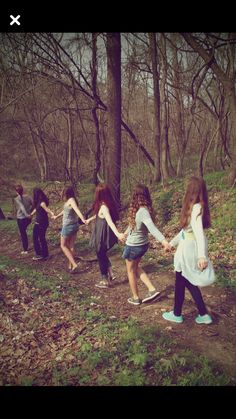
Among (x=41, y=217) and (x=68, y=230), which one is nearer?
(x=68, y=230)

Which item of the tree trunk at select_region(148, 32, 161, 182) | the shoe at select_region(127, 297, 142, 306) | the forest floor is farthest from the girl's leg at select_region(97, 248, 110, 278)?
the tree trunk at select_region(148, 32, 161, 182)

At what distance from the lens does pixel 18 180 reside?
24.7 m

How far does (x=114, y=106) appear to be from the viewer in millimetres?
10867

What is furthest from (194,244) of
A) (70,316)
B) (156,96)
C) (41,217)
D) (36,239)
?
(156,96)

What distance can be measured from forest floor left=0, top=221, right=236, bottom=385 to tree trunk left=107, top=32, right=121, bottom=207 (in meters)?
3.50

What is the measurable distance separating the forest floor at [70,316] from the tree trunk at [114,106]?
3499 millimetres

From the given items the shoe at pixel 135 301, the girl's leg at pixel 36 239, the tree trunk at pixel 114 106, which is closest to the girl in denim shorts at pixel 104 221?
the shoe at pixel 135 301

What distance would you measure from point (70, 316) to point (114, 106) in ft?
23.6

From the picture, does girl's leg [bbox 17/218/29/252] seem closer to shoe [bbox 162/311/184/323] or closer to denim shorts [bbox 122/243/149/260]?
denim shorts [bbox 122/243/149/260]

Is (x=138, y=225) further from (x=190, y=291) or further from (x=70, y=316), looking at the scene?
(x=70, y=316)

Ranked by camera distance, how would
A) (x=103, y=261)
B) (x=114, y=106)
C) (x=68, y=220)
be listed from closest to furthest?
(x=103, y=261) < (x=68, y=220) < (x=114, y=106)

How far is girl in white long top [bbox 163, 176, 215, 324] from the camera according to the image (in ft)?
15.3

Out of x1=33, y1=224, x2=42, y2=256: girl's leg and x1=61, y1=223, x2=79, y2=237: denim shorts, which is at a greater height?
x1=61, y1=223, x2=79, y2=237: denim shorts
